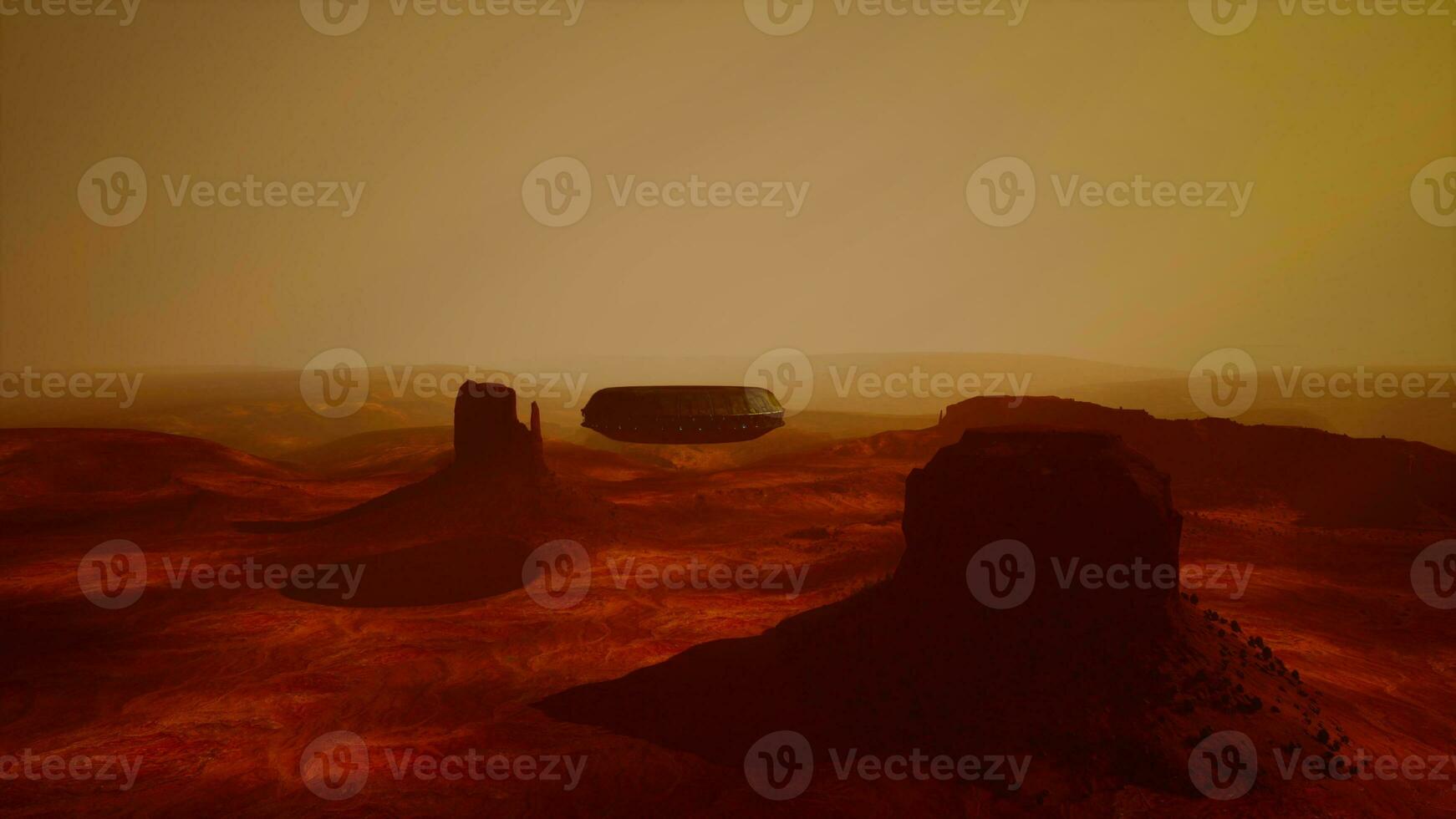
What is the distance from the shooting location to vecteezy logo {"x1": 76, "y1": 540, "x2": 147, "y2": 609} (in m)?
21.9

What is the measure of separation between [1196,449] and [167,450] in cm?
6205

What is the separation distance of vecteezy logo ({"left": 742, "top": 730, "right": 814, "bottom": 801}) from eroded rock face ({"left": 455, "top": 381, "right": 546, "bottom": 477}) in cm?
2044

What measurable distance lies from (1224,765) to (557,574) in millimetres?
19428

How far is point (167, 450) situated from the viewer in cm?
4081

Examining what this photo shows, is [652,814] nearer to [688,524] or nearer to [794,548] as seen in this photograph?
[794,548]

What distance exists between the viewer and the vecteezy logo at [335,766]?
1111 centimetres

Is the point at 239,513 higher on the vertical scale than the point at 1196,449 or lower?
lower

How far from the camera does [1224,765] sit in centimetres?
1044

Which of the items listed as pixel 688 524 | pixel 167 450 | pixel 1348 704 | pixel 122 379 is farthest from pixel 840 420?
pixel 122 379

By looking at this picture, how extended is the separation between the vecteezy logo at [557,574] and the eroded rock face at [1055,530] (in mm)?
12246
